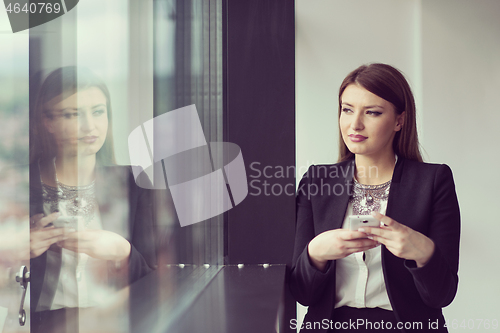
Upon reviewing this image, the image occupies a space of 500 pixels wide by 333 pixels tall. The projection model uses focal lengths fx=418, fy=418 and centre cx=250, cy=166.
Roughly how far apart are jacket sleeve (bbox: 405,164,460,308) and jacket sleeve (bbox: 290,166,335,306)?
0.23 m

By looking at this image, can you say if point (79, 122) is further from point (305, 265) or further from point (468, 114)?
point (468, 114)

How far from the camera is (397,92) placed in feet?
3.89

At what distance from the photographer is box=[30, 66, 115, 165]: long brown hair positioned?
34 centimetres

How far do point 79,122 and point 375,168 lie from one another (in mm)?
983

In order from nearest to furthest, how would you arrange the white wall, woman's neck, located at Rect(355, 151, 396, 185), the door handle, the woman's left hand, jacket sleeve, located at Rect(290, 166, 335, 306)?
Result: the door handle < the woman's left hand < jacket sleeve, located at Rect(290, 166, 335, 306) < woman's neck, located at Rect(355, 151, 396, 185) < the white wall

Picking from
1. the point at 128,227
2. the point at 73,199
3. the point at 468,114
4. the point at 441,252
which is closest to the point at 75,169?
the point at 73,199

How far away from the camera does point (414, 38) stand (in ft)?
8.83

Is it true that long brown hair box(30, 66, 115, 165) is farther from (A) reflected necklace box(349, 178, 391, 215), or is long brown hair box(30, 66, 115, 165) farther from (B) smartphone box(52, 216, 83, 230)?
(A) reflected necklace box(349, 178, 391, 215)

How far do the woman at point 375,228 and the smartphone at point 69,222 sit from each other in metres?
0.73

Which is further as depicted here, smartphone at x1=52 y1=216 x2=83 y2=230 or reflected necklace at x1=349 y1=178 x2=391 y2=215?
reflected necklace at x1=349 y1=178 x2=391 y2=215

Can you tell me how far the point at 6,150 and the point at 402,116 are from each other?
1.10 m

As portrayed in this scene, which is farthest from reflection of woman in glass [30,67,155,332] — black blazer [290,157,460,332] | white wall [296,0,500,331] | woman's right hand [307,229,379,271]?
white wall [296,0,500,331]

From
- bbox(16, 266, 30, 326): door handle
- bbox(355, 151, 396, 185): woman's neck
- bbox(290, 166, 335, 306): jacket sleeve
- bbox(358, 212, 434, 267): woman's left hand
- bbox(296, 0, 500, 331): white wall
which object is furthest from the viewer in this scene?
bbox(296, 0, 500, 331): white wall

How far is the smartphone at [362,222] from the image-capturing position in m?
1.00
